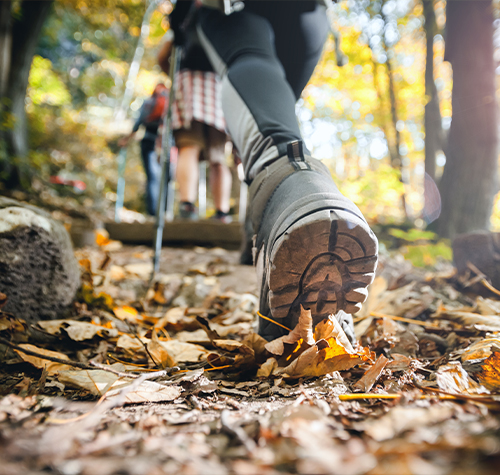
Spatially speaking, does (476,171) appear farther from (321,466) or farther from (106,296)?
(321,466)

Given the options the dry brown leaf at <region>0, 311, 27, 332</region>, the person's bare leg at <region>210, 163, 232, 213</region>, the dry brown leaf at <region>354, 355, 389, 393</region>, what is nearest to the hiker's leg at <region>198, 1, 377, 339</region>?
the dry brown leaf at <region>354, 355, 389, 393</region>

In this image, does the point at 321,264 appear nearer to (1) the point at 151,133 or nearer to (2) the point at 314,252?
(2) the point at 314,252

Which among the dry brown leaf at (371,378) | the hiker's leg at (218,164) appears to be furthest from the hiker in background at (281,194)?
the hiker's leg at (218,164)

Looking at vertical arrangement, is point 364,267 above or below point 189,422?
above

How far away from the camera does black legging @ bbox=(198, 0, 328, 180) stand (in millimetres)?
993

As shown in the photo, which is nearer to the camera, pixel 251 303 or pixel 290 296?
pixel 290 296

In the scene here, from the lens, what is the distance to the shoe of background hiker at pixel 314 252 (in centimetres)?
74

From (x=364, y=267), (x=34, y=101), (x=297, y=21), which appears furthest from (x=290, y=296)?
(x=34, y=101)

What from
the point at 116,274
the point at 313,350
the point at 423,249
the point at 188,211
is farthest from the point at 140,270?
the point at 423,249

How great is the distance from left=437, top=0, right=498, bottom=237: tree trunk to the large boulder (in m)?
4.01

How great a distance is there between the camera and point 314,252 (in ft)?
2.48

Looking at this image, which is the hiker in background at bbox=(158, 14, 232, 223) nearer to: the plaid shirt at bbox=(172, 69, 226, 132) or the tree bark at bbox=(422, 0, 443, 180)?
the plaid shirt at bbox=(172, 69, 226, 132)

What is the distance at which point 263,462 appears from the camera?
0.36 metres

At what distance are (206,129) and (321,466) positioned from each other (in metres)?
2.59
